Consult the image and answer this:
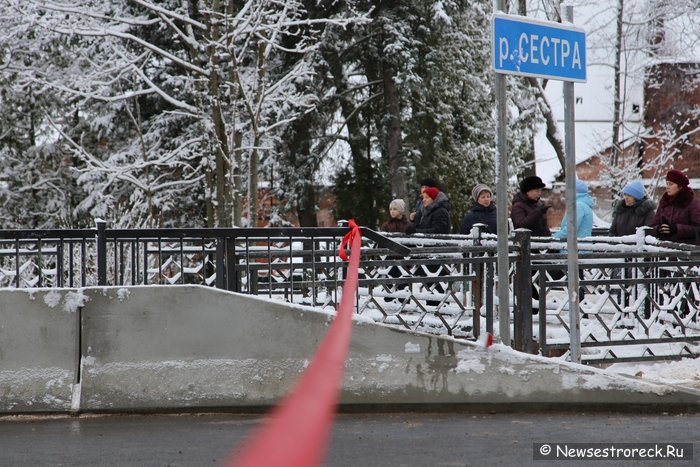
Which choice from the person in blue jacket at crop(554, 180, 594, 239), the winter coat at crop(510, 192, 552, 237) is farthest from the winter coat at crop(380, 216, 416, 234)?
the person in blue jacket at crop(554, 180, 594, 239)

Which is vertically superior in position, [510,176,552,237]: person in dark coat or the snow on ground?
[510,176,552,237]: person in dark coat

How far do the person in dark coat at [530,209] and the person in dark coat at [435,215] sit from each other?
1.29 m

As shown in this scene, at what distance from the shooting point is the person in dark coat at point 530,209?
37.7 ft

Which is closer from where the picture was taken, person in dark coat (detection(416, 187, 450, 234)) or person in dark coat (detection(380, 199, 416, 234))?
person in dark coat (detection(416, 187, 450, 234))

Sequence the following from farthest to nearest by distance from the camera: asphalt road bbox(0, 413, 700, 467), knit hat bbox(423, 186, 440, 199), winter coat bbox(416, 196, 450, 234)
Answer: knit hat bbox(423, 186, 440, 199)
winter coat bbox(416, 196, 450, 234)
asphalt road bbox(0, 413, 700, 467)

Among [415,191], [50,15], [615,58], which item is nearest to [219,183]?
[50,15]

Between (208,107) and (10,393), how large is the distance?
Result: 15778 mm

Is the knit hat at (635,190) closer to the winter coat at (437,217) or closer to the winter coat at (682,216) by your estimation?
the winter coat at (682,216)

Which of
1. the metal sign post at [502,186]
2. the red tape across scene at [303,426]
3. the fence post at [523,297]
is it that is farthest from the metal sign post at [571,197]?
the red tape across scene at [303,426]

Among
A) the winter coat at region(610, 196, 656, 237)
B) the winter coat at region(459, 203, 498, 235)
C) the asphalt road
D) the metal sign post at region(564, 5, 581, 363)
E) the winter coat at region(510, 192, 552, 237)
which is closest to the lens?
the asphalt road

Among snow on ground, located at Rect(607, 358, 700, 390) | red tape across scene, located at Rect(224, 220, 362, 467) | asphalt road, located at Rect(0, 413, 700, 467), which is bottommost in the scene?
→ snow on ground, located at Rect(607, 358, 700, 390)

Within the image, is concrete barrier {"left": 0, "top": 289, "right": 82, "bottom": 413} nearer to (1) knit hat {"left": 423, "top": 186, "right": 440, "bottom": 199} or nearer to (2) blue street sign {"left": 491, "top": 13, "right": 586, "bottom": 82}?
(2) blue street sign {"left": 491, "top": 13, "right": 586, "bottom": 82}

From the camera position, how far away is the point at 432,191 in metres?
12.9

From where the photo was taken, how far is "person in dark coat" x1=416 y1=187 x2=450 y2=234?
12805mm
